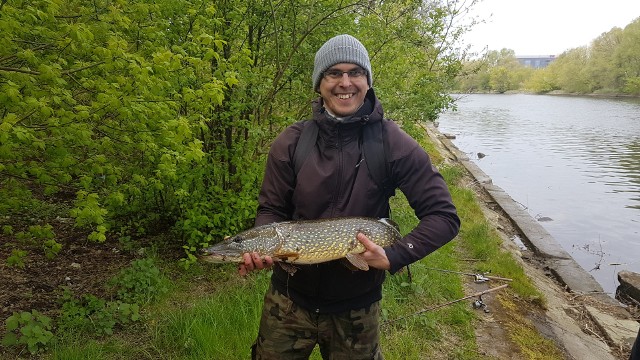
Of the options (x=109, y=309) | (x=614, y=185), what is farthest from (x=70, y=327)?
(x=614, y=185)

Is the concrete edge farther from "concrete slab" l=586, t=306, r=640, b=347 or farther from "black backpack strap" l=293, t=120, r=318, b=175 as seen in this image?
"black backpack strap" l=293, t=120, r=318, b=175

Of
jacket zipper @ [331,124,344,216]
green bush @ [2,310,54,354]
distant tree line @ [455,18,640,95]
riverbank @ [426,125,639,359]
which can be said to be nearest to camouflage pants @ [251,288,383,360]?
jacket zipper @ [331,124,344,216]

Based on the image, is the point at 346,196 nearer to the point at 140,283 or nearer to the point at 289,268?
the point at 289,268

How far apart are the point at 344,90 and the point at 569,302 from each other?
22.6 ft

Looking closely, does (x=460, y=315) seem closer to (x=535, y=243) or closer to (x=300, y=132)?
(x=300, y=132)

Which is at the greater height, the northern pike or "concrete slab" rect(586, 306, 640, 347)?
the northern pike

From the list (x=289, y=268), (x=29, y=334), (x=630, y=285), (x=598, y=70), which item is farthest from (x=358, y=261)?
(x=598, y=70)

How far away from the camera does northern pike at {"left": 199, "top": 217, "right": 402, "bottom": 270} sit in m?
2.31

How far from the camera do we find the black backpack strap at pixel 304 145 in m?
2.33

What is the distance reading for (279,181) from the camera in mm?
2389

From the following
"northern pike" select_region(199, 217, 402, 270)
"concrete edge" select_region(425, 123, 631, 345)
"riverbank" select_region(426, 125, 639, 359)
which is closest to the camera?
A: "northern pike" select_region(199, 217, 402, 270)

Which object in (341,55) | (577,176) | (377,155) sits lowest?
(577,176)

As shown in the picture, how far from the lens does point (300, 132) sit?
2414 millimetres

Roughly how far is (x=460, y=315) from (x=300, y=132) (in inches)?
144
